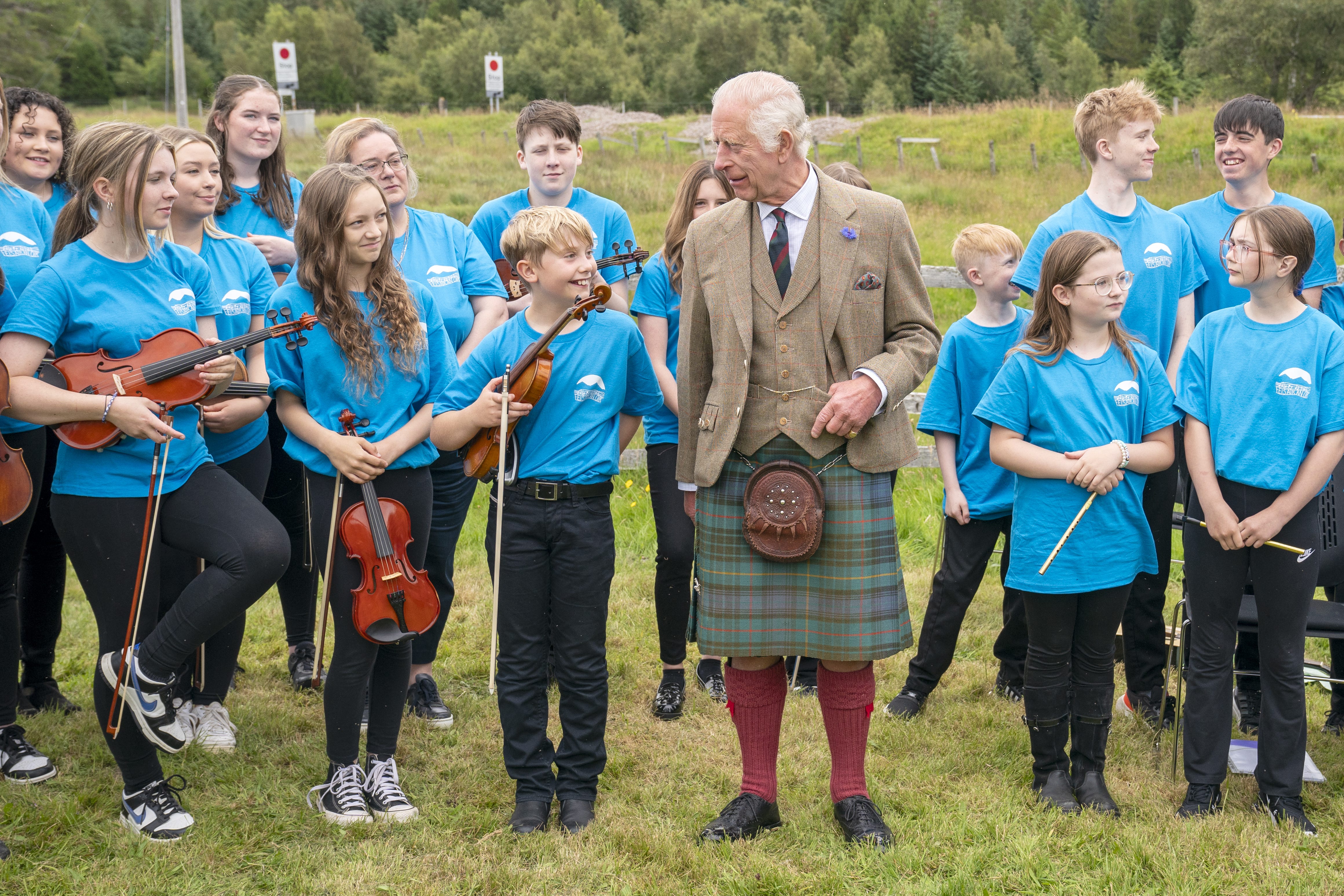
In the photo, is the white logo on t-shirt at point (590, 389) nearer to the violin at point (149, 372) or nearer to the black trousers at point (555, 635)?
the black trousers at point (555, 635)

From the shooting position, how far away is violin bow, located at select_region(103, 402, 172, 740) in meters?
3.26

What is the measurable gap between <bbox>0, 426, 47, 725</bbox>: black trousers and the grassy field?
0.30 meters

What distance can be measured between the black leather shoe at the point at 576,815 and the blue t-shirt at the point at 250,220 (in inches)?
96.6

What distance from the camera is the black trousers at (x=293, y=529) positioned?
175 inches

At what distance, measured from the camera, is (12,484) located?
3244 millimetres

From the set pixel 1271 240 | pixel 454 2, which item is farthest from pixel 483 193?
pixel 454 2

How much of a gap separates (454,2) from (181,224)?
340 ft

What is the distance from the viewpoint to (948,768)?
3818 millimetres

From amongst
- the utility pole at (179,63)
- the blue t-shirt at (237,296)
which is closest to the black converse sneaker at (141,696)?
the blue t-shirt at (237,296)

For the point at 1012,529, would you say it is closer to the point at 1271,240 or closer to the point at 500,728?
the point at 1271,240

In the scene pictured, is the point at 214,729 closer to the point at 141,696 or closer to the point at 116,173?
the point at 141,696

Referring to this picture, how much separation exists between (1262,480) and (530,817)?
8.08 feet

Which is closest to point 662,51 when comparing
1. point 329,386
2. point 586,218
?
point 586,218

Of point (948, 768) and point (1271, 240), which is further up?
point (1271, 240)
